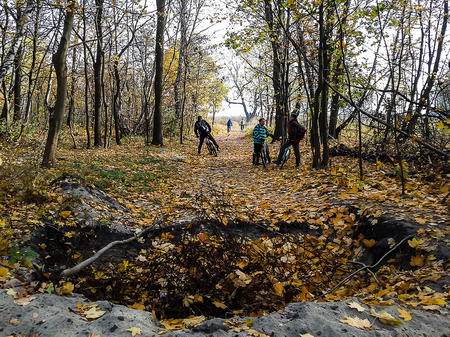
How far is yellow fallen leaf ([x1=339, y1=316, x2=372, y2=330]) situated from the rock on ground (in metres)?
0.05

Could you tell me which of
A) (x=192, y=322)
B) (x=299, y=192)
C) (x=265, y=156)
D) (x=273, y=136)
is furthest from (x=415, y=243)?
(x=265, y=156)

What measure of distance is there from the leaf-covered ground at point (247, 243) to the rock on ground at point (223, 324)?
0.35 meters

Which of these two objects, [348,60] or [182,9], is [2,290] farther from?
[182,9]

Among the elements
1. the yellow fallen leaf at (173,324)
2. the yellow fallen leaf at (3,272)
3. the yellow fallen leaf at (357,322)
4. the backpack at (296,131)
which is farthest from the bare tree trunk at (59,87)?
the yellow fallen leaf at (357,322)

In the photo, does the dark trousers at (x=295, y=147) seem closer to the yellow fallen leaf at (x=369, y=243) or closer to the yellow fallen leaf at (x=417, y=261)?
the yellow fallen leaf at (x=369, y=243)

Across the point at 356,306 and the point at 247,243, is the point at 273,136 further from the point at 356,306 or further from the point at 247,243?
the point at 356,306

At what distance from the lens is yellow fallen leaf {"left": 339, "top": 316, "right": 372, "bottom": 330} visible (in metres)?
3.35

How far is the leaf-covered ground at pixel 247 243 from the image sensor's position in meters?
4.48

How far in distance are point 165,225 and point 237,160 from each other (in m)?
10.5

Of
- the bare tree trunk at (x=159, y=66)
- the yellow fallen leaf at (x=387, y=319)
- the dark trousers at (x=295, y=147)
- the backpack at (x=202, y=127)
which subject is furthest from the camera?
the bare tree trunk at (x=159, y=66)

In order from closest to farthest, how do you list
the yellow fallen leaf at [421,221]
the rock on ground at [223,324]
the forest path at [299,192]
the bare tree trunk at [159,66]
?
the rock on ground at [223,324] → the yellow fallen leaf at [421,221] → the forest path at [299,192] → the bare tree trunk at [159,66]

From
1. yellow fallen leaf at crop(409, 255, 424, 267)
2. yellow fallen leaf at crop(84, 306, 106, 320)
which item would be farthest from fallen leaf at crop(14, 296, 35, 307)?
yellow fallen leaf at crop(409, 255, 424, 267)

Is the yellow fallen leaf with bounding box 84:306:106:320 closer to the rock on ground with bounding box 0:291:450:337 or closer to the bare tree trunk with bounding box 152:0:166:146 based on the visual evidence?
the rock on ground with bounding box 0:291:450:337

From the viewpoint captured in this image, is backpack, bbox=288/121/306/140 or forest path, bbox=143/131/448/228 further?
backpack, bbox=288/121/306/140
